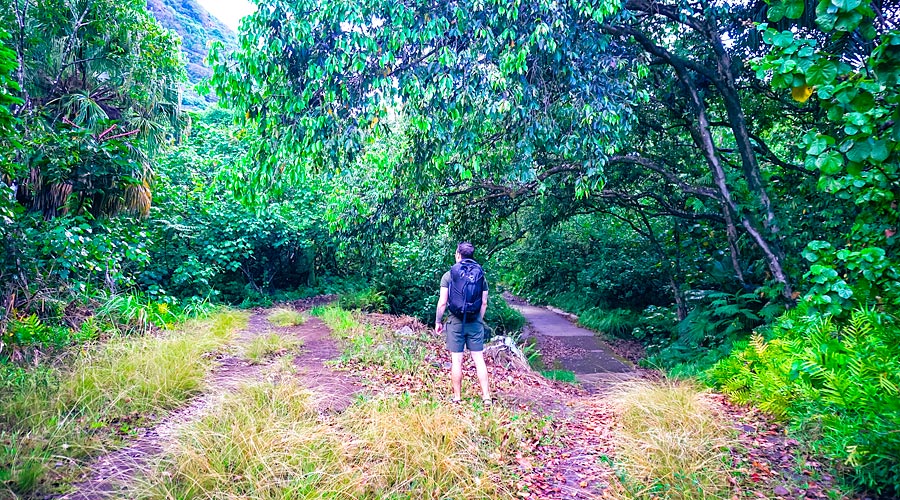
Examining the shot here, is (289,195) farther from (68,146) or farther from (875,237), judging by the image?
(875,237)

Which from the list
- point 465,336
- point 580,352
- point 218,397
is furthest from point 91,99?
point 580,352

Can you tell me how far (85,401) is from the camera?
3824mm

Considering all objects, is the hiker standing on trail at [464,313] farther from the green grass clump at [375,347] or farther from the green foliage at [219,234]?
the green foliage at [219,234]

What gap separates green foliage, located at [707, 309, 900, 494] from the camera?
3006 mm

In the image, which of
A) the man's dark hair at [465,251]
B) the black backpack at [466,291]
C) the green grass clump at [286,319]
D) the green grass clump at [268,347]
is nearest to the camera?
the black backpack at [466,291]

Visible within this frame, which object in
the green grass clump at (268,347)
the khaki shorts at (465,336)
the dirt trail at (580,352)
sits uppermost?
the khaki shorts at (465,336)

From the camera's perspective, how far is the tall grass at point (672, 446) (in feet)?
10.1

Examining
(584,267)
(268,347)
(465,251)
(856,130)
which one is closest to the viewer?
(856,130)

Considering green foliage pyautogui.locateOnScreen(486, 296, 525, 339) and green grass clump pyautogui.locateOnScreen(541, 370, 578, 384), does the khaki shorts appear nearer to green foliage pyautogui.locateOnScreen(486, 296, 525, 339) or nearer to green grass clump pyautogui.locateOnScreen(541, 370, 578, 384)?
green grass clump pyautogui.locateOnScreen(541, 370, 578, 384)

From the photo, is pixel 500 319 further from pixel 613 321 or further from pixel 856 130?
pixel 856 130

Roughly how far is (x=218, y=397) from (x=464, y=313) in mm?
2309

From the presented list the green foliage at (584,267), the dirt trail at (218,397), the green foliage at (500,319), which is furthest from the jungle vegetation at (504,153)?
the green foliage at (584,267)

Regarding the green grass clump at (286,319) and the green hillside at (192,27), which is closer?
the green grass clump at (286,319)

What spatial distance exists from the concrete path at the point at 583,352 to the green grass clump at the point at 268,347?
4630 mm
